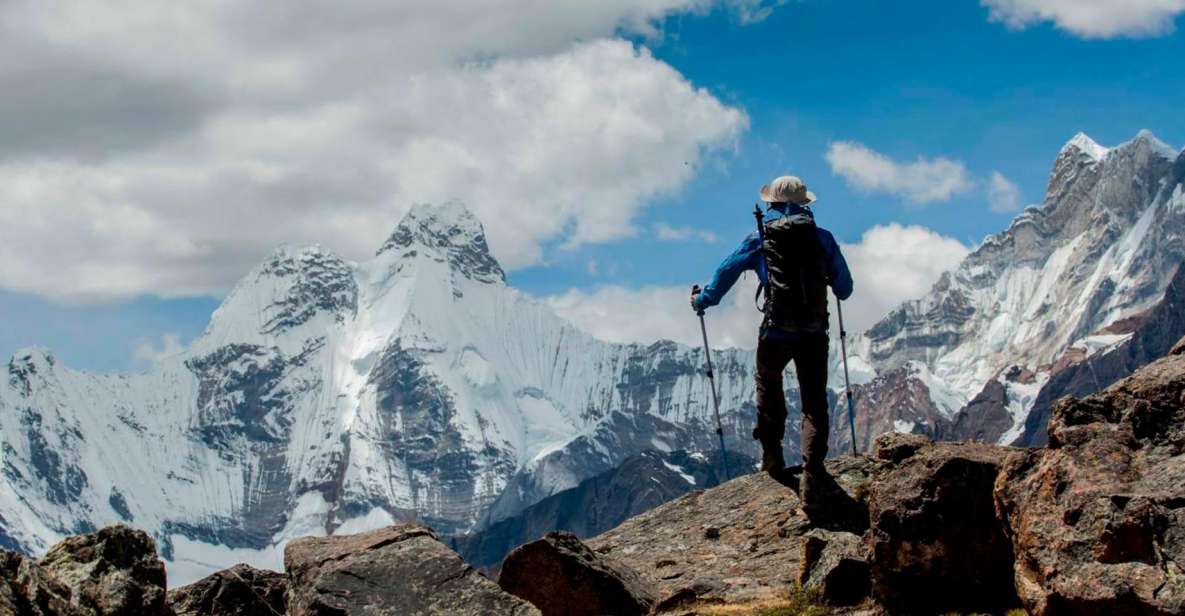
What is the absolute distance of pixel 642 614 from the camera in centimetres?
1753

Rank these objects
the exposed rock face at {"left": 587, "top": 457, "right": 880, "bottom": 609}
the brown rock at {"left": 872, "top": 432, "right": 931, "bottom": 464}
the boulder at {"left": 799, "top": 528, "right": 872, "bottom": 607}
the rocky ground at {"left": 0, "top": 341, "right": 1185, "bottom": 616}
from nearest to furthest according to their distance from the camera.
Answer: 1. the rocky ground at {"left": 0, "top": 341, "right": 1185, "bottom": 616}
2. the boulder at {"left": 799, "top": 528, "right": 872, "bottom": 607}
3. the brown rock at {"left": 872, "top": 432, "right": 931, "bottom": 464}
4. the exposed rock face at {"left": 587, "top": 457, "right": 880, "bottom": 609}

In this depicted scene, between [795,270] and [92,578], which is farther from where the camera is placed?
[795,270]

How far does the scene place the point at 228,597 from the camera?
16031 millimetres

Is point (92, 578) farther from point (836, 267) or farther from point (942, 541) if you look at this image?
point (836, 267)

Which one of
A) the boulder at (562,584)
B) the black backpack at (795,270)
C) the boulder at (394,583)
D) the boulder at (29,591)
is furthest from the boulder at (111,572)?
the black backpack at (795,270)

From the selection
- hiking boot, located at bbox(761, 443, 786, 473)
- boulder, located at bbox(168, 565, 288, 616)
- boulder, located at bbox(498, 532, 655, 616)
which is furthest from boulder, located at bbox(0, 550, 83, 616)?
hiking boot, located at bbox(761, 443, 786, 473)

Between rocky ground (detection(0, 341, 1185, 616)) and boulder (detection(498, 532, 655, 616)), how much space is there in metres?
0.02

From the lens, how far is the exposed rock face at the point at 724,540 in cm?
1883

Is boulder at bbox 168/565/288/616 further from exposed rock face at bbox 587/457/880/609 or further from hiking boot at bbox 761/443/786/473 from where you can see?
hiking boot at bbox 761/443/786/473

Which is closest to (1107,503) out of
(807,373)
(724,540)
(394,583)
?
(394,583)

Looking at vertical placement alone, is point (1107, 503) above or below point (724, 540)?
below

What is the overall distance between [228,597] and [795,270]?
8214 millimetres

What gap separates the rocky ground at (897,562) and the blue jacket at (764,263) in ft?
10.1

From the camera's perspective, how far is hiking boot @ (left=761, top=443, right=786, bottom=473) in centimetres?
2294
